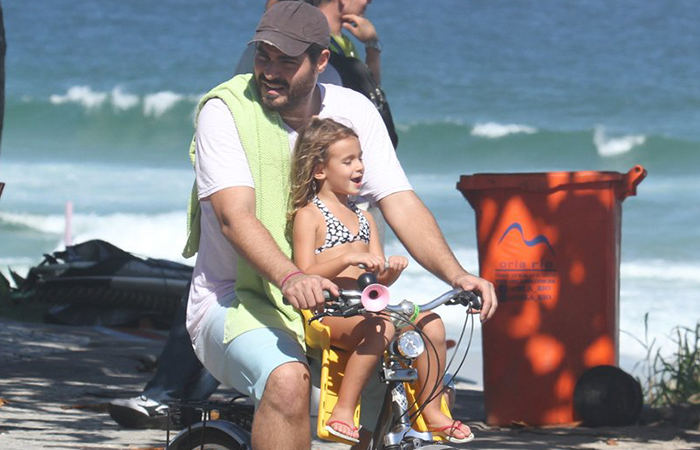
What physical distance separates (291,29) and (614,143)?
2828cm

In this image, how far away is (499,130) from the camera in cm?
3322

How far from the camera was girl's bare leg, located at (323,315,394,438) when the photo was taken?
3.98m

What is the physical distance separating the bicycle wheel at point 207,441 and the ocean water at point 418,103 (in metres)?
18.7

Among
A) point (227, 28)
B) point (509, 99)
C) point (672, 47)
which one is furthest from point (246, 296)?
point (227, 28)

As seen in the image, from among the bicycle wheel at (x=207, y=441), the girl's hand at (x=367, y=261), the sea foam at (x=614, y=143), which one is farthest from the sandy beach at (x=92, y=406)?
the sea foam at (x=614, y=143)

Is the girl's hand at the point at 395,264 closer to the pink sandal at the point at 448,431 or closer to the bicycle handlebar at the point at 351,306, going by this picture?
the bicycle handlebar at the point at 351,306

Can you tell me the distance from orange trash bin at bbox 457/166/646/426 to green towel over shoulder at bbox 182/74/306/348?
9.46ft

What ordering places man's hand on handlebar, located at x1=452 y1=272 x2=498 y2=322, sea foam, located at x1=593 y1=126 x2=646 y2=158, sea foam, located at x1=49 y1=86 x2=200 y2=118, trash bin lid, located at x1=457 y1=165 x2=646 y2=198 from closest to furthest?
man's hand on handlebar, located at x1=452 y1=272 x2=498 y2=322 → trash bin lid, located at x1=457 y1=165 x2=646 y2=198 → sea foam, located at x1=593 y1=126 x2=646 y2=158 → sea foam, located at x1=49 y1=86 x2=200 y2=118

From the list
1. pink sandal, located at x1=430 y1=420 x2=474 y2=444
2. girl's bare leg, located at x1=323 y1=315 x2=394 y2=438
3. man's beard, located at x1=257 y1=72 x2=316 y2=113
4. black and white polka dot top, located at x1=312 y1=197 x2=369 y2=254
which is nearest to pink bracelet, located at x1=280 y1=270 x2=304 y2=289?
girl's bare leg, located at x1=323 y1=315 x2=394 y2=438

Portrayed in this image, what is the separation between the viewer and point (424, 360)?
4102 mm

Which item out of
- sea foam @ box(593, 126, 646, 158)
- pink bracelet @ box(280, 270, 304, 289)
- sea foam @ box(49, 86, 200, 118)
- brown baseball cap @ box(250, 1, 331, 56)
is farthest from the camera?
sea foam @ box(49, 86, 200, 118)

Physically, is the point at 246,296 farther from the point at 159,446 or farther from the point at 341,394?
the point at 159,446

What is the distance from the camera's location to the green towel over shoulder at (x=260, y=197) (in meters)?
4.26

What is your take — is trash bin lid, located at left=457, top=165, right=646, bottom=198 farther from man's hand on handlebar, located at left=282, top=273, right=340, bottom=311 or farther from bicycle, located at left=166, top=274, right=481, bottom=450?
man's hand on handlebar, located at left=282, top=273, right=340, bottom=311
